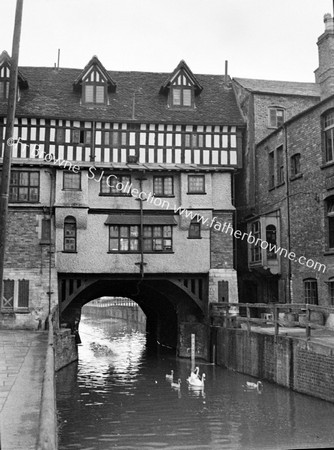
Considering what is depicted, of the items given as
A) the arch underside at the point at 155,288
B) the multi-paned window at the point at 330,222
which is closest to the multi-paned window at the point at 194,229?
the arch underside at the point at 155,288

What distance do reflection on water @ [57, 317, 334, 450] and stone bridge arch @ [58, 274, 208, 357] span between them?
10.9 ft

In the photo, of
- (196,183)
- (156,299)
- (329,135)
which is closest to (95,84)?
(196,183)

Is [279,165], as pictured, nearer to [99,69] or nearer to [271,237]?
[271,237]

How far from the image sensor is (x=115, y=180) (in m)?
23.6

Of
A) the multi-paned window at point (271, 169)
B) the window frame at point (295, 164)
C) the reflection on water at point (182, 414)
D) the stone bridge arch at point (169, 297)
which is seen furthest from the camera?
the multi-paned window at point (271, 169)

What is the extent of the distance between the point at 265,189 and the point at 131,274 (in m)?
7.46

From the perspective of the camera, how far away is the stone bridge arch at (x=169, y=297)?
23.3 meters

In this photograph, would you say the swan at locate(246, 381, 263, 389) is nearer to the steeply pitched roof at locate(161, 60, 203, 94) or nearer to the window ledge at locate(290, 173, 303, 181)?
the window ledge at locate(290, 173, 303, 181)

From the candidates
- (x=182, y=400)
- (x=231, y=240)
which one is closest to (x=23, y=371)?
(x=182, y=400)

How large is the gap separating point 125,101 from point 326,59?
363 inches

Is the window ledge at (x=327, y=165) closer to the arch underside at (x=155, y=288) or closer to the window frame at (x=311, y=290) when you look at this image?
the window frame at (x=311, y=290)

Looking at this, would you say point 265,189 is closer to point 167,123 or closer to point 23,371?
point 167,123

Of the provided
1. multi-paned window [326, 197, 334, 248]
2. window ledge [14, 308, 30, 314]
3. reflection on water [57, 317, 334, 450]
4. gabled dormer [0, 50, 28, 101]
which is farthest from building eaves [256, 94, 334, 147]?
window ledge [14, 308, 30, 314]

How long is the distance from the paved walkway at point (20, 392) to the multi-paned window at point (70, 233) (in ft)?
25.3
